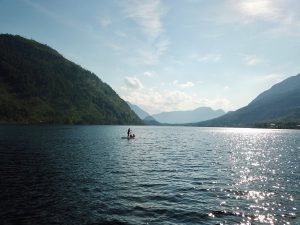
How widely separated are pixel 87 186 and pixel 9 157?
32.1 meters

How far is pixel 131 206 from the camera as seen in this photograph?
1224 inches

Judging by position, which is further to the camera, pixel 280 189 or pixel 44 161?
pixel 44 161

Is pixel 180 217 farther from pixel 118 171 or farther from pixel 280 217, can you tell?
pixel 118 171

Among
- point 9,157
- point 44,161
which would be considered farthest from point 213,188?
point 9,157

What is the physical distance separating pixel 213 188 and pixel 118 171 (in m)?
18.9

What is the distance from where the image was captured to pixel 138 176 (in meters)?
48.1

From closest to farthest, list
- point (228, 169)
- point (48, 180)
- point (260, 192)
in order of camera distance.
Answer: point (260, 192)
point (48, 180)
point (228, 169)

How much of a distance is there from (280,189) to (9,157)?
54.3 metres

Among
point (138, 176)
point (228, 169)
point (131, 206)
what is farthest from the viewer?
point (228, 169)

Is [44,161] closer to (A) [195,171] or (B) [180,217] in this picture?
(A) [195,171]

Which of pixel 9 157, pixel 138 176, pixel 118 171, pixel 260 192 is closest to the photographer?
pixel 260 192

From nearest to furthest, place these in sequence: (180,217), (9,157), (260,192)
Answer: (180,217) < (260,192) < (9,157)

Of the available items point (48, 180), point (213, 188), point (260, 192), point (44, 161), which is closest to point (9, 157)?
point (44, 161)

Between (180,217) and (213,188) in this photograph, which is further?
(213,188)
